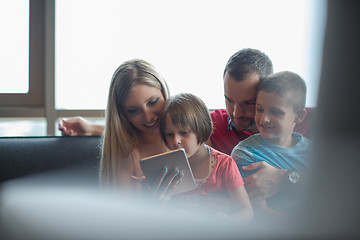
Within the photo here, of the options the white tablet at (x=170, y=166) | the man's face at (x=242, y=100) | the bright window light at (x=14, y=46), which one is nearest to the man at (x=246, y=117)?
the man's face at (x=242, y=100)

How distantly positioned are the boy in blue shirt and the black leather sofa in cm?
61

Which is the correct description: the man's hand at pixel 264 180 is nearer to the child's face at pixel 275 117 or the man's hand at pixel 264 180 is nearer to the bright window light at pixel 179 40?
the child's face at pixel 275 117

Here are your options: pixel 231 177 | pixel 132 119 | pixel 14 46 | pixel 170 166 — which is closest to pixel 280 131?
pixel 231 177

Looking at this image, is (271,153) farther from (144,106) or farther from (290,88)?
(144,106)

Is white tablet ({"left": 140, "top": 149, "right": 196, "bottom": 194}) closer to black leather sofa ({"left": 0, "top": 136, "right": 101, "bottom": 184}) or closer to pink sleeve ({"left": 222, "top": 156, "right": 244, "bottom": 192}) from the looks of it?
pink sleeve ({"left": 222, "top": 156, "right": 244, "bottom": 192})

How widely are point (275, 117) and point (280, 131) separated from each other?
0.03m

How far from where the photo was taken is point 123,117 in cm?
86

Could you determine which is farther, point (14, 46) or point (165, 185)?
point (14, 46)

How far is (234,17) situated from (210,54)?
116 mm

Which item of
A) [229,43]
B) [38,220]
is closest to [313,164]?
[229,43]

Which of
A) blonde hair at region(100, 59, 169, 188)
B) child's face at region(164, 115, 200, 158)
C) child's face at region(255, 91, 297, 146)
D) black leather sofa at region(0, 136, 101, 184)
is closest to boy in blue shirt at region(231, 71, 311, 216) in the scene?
child's face at region(255, 91, 297, 146)

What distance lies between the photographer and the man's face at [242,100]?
75 centimetres

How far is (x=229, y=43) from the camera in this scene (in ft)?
2.88

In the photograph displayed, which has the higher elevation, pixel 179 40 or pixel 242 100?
pixel 179 40
